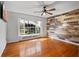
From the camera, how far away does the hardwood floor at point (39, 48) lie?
2.08 meters

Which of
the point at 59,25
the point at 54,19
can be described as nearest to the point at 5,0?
the point at 54,19

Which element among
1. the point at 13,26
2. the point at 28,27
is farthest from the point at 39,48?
the point at 13,26

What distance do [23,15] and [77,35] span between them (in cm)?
150

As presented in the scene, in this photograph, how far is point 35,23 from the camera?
2.21m

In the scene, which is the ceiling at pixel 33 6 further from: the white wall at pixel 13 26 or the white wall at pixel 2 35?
the white wall at pixel 2 35

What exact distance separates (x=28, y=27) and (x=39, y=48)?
2.06 feet

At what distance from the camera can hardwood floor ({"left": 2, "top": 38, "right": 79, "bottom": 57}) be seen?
2.08 m

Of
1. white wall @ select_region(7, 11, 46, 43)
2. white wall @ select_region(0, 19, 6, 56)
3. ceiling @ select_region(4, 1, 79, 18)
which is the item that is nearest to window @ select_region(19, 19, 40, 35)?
white wall @ select_region(7, 11, 46, 43)

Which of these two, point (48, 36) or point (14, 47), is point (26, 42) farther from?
point (48, 36)

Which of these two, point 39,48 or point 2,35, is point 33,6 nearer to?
point 2,35

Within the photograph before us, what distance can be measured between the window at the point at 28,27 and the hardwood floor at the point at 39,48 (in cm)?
23

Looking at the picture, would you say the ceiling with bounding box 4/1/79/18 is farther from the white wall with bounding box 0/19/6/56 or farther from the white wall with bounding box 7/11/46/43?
the white wall with bounding box 0/19/6/56

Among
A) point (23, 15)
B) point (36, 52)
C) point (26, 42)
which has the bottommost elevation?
point (36, 52)

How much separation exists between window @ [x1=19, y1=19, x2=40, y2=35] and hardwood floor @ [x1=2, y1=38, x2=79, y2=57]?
23 centimetres
